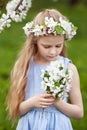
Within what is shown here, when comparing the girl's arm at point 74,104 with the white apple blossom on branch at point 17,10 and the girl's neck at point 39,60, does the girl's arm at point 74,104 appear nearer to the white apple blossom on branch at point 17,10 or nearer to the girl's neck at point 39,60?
the girl's neck at point 39,60

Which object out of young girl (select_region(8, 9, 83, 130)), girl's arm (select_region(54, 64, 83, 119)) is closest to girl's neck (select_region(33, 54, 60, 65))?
young girl (select_region(8, 9, 83, 130))

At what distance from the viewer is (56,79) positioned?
4.34 metres

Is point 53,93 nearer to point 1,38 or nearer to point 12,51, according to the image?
point 12,51

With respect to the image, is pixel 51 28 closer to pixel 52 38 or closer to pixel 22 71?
pixel 52 38

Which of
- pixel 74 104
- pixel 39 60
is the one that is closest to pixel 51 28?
pixel 39 60

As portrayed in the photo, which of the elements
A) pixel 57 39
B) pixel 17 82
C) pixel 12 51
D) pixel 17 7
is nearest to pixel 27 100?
pixel 17 82

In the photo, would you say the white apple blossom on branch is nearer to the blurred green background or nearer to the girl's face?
the blurred green background

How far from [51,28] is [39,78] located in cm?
41

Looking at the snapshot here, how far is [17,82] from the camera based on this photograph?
188 inches

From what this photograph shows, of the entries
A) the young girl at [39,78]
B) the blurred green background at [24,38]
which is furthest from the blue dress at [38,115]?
the blurred green background at [24,38]

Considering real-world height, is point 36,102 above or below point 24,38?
below

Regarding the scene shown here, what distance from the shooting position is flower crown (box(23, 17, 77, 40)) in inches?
181

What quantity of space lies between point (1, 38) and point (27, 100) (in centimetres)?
1218

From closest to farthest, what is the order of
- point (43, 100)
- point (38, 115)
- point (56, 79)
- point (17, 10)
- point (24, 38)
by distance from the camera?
point (56, 79) → point (43, 100) → point (38, 115) → point (17, 10) → point (24, 38)
